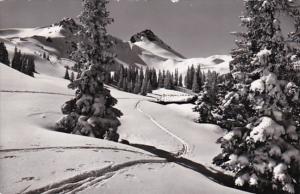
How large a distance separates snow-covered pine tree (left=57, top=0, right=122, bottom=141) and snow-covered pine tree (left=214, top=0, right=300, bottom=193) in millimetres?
10826

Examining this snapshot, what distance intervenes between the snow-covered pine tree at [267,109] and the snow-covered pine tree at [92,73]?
35.5 feet

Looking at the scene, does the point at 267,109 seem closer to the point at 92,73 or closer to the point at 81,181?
the point at 81,181

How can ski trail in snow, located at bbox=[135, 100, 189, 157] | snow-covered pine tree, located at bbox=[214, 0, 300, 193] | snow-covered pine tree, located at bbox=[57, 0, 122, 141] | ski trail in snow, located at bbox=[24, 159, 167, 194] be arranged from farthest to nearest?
ski trail in snow, located at bbox=[135, 100, 189, 157] < snow-covered pine tree, located at bbox=[57, 0, 122, 141] < snow-covered pine tree, located at bbox=[214, 0, 300, 193] < ski trail in snow, located at bbox=[24, 159, 167, 194]

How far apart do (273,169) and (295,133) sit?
2315 mm

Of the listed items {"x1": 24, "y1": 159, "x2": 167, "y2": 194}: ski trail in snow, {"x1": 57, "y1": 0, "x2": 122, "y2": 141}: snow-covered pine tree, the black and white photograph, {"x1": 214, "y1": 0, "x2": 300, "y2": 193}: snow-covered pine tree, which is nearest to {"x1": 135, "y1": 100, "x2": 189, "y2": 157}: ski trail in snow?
the black and white photograph

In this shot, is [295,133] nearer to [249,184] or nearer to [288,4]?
[249,184]

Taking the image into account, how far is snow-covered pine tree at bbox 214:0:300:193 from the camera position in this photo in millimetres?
17922

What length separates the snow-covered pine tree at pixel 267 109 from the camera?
17.9m

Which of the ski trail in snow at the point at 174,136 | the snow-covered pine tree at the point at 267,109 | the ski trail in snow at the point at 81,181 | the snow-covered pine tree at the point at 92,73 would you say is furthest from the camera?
the ski trail in snow at the point at 174,136

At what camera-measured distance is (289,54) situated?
19.4m

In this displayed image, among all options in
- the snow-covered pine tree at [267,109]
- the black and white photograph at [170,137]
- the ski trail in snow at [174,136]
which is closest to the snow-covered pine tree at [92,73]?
the black and white photograph at [170,137]

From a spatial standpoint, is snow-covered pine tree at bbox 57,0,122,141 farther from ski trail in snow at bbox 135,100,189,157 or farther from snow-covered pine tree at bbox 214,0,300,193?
snow-covered pine tree at bbox 214,0,300,193

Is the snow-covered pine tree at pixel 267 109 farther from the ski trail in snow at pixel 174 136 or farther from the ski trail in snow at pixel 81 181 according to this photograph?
the ski trail in snow at pixel 174 136

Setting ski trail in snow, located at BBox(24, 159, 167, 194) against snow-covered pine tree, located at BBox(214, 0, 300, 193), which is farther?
snow-covered pine tree, located at BBox(214, 0, 300, 193)
